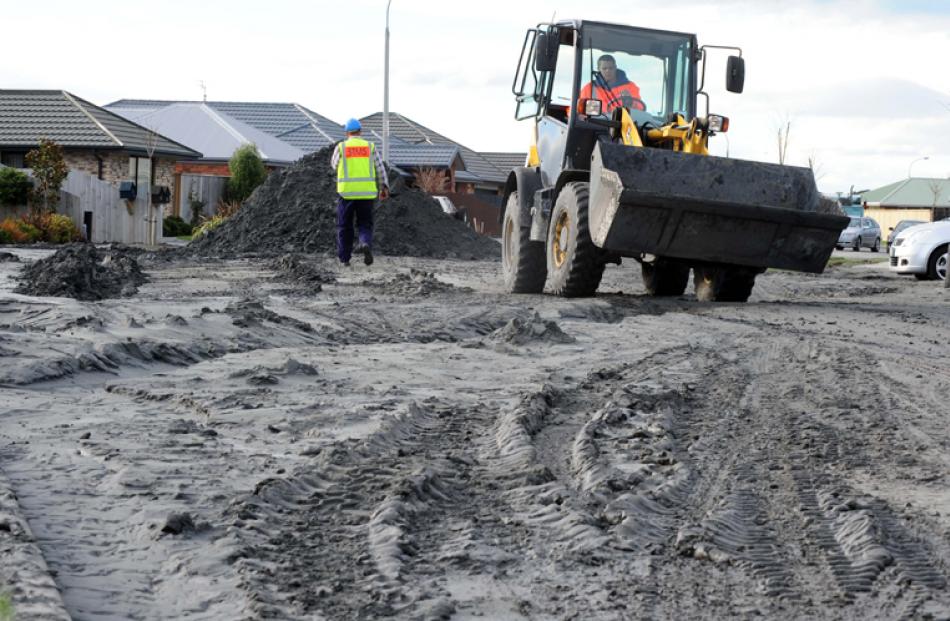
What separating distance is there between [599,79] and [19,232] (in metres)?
18.3

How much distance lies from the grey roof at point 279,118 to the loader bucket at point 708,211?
146 ft

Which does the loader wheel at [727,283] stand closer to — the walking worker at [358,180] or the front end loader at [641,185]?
the front end loader at [641,185]

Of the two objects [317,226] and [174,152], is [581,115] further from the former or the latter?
[174,152]

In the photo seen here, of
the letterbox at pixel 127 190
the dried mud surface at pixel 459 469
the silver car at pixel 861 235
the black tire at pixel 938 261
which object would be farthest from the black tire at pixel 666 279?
the silver car at pixel 861 235

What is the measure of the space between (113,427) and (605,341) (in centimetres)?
491

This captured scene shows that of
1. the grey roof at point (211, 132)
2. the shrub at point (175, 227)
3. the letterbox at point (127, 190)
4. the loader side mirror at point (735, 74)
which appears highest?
the grey roof at point (211, 132)

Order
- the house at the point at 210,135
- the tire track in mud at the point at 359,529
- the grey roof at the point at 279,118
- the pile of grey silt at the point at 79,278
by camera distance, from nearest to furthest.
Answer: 1. the tire track in mud at the point at 359,529
2. the pile of grey silt at the point at 79,278
3. the house at the point at 210,135
4. the grey roof at the point at 279,118

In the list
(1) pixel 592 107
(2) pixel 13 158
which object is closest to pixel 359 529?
(1) pixel 592 107

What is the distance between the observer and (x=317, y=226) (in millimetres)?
24312

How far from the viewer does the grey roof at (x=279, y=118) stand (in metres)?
57.5

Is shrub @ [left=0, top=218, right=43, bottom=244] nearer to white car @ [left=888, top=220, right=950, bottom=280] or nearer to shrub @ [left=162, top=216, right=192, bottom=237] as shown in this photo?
shrub @ [left=162, top=216, right=192, bottom=237]

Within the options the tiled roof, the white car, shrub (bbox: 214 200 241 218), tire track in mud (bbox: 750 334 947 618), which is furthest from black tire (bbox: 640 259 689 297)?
the tiled roof

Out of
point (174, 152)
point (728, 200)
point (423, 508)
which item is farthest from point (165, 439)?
point (174, 152)

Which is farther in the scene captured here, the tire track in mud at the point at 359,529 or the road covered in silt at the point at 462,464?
the road covered in silt at the point at 462,464
